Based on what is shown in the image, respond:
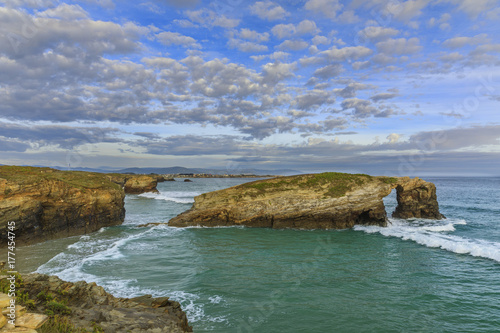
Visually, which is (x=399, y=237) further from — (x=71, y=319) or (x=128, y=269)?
(x=71, y=319)

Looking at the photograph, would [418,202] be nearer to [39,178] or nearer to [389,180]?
[389,180]

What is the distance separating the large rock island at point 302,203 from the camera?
1125 inches

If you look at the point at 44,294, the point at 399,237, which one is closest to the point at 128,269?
the point at 44,294

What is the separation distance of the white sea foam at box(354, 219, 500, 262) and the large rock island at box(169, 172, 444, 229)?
2038 mm

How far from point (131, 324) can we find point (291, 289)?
781 cm

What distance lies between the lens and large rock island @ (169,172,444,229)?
93.8 ft

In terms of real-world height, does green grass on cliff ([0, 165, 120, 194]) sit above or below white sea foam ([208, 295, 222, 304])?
above

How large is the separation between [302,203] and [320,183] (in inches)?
130

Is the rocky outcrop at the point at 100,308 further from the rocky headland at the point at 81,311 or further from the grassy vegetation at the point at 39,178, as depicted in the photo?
the grassy vegetation at the point at 39,178

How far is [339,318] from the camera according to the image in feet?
34.8

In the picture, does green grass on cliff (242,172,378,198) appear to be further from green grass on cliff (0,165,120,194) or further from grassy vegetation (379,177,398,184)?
green grass on cliff (0,165,120,194)

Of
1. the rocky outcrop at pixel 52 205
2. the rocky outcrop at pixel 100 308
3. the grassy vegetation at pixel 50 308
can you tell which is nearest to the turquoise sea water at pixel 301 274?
the rocky outcrop at pixel 52 205

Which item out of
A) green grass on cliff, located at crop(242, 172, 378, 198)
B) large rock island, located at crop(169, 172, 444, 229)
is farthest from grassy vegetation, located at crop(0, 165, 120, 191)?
green grass on cliff, located at crop(242, 172, 378, 198)

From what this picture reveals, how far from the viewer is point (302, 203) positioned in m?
29.0
